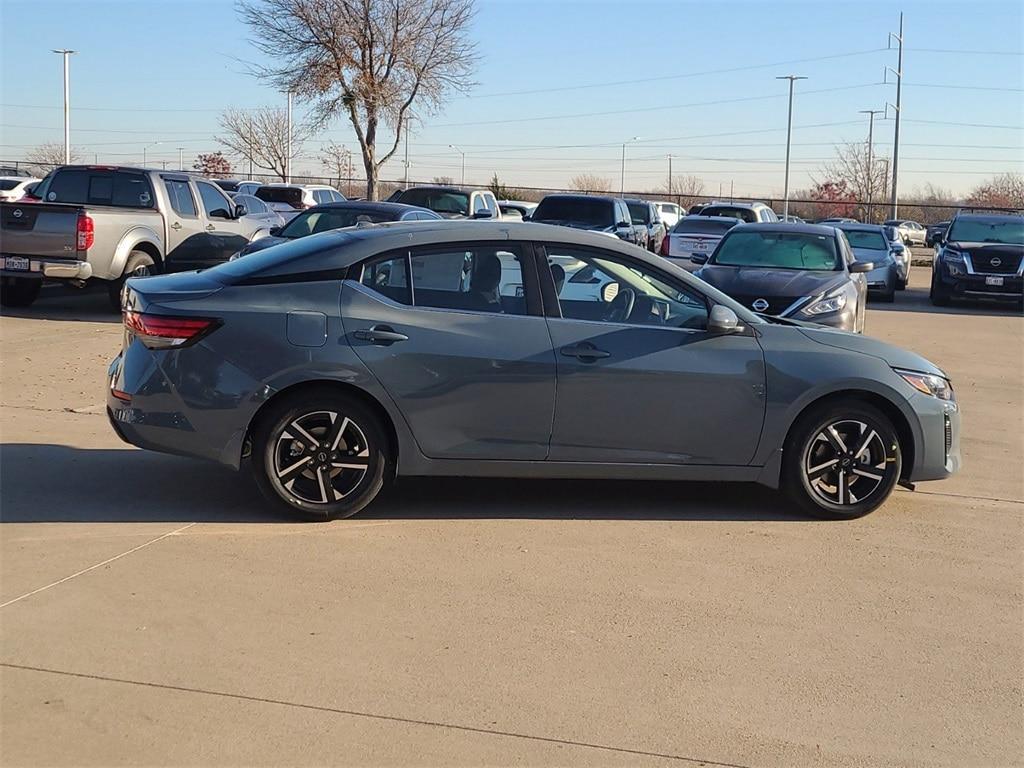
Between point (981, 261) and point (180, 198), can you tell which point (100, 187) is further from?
point (981, 261)

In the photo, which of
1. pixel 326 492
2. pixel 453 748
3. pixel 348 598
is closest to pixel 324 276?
pixel 326 492

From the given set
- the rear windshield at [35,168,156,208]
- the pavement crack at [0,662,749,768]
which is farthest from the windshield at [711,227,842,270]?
the pavement crack at [0,662,749,768]

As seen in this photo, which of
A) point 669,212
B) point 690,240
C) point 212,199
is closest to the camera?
point 212,199

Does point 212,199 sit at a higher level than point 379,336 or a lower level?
higher

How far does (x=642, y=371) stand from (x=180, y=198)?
11.2 m

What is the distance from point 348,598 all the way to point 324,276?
1.85m

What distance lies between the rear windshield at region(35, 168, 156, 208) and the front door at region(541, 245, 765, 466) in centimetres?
1060

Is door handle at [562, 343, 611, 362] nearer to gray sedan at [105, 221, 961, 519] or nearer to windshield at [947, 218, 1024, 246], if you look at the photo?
gray sedan at [105, 221, 961, 519]

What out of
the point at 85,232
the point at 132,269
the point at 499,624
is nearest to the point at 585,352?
the point at 499,624

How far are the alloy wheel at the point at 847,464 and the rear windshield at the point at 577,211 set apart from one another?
623 inches

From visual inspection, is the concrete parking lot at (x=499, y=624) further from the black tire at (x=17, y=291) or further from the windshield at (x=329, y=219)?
the black tire at (x=17, y=291)

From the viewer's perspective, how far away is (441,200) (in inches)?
874

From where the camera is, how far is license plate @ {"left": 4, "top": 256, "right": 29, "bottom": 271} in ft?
47.0

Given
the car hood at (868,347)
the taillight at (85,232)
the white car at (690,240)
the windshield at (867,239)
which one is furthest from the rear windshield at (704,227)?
the car hood at (868,347)
